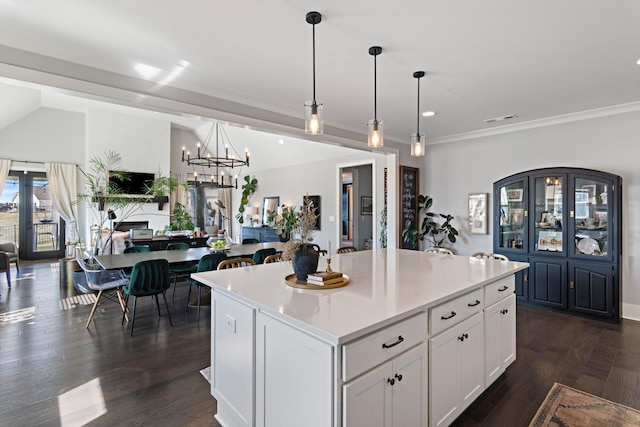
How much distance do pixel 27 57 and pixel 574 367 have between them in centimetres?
517

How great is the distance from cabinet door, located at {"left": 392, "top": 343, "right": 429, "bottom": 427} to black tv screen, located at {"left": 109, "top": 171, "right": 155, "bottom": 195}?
9.04 m

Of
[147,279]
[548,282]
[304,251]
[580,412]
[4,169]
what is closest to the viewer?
[304,251]

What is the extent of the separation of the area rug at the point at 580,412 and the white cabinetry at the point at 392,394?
1.02 metres

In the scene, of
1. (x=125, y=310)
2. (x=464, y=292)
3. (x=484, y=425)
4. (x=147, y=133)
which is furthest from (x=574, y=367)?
(x=147, y=133)

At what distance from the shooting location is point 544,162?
4551mm

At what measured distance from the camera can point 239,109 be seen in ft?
11.9

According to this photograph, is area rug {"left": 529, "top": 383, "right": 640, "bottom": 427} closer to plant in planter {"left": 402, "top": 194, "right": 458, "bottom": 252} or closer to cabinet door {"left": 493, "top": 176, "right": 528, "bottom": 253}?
cabinet door {"left": 493, "top": 176, "right": 528, "bottom": 253}

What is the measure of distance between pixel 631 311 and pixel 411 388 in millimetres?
4137

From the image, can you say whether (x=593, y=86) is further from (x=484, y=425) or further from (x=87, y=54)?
(x=87, y=54)

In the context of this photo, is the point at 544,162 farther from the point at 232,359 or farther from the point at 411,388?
the point at 232,359

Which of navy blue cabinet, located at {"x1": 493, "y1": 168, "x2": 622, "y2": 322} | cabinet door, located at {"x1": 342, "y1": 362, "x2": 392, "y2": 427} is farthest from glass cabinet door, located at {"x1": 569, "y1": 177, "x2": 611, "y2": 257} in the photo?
cabinet door, located at {"x1": 342, "y1": 362, "x2": 392, "y2": 427}

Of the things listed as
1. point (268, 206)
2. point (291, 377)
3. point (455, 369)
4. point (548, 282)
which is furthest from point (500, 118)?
point (268, 206)

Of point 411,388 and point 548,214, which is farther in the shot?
point 548,214

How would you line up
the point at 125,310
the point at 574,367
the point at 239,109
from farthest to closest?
the point at 125,310
the point at 239,109
the point at 574,367
